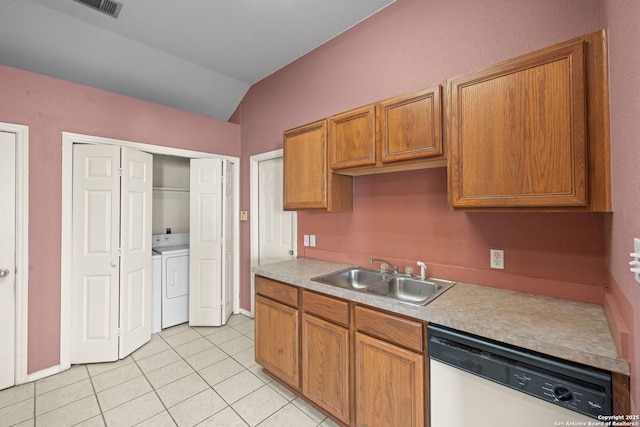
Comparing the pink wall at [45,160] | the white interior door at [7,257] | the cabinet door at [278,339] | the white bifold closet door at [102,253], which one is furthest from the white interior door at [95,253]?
the cabinet door at [278,339]

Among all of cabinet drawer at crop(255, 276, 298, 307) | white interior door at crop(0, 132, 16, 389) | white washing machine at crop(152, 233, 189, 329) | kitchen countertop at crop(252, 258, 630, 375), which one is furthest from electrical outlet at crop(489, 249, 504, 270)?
white interior door at crop(0, 132, 16, 389)

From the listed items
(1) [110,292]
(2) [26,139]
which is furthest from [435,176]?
(2) [26,139]

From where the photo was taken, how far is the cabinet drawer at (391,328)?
133 cm

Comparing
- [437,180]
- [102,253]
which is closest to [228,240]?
[102,253]

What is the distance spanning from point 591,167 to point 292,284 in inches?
70.6

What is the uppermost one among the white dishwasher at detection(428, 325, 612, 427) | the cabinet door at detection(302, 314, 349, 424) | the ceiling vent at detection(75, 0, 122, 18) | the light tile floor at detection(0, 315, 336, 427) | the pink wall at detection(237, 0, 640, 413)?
the ceiling vent at detection(75, 0, 122, 18)

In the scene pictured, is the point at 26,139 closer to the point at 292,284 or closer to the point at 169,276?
the point at 169,276

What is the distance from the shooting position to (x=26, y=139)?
2.23 metres

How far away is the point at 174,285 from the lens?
3.37 metres

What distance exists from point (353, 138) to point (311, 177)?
1.65 ft

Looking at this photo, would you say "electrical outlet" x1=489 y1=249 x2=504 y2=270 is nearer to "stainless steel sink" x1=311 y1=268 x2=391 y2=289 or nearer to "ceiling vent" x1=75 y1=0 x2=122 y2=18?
"stainless steel sink" x1=311 y1=268 x2=391 y2=289

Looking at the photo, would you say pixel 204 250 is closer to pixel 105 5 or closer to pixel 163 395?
pixel 163 395

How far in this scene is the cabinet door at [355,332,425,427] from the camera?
1.33 meters

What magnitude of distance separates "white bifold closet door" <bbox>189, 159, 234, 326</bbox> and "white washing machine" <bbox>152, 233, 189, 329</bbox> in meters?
0.19
